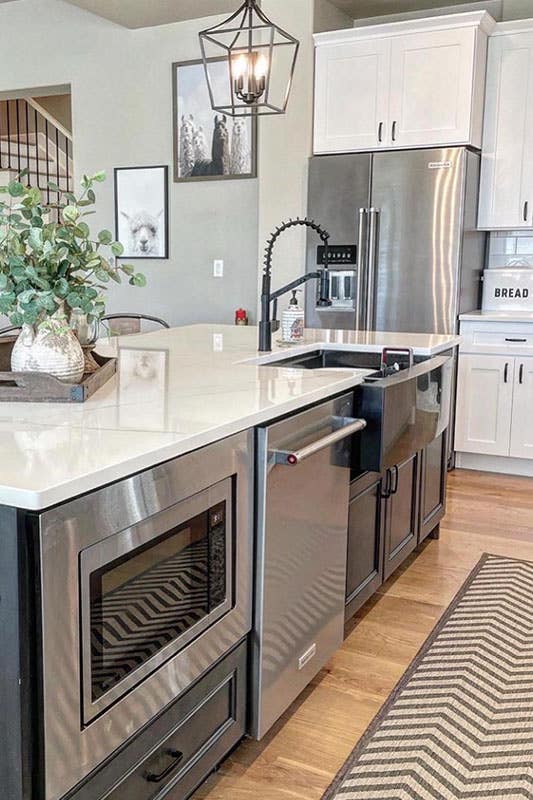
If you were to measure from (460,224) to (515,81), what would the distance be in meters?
0.88

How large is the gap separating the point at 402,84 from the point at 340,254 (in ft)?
3.27

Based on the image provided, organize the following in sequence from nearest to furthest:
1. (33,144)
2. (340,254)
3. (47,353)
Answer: (47,353), (340,254), (33,144)

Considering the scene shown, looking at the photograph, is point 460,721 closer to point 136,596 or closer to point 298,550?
point 298,550

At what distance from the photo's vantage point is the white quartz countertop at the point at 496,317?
13.8 ft

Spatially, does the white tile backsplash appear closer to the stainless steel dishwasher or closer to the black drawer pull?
the stainless steel dishwasher

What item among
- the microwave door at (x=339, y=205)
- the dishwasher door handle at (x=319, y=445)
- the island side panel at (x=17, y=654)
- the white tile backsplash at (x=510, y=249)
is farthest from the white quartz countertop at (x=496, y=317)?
the island side panel at (x=17, y=654)

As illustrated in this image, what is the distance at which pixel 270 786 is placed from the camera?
1.78 metres

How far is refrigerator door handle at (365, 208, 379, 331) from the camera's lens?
4.40 metres

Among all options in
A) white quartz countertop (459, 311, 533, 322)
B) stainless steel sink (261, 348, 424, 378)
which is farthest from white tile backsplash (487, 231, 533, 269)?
stainless steel sink (261, 348, 424, 378)

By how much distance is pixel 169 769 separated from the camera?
153 cm

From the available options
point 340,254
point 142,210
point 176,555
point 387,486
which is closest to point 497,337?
point 340,254

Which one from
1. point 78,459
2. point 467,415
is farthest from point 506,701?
point 467,415

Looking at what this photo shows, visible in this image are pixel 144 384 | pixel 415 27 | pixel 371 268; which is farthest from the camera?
pixel 371 268

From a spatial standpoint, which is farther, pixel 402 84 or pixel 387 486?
pixel 402 84
